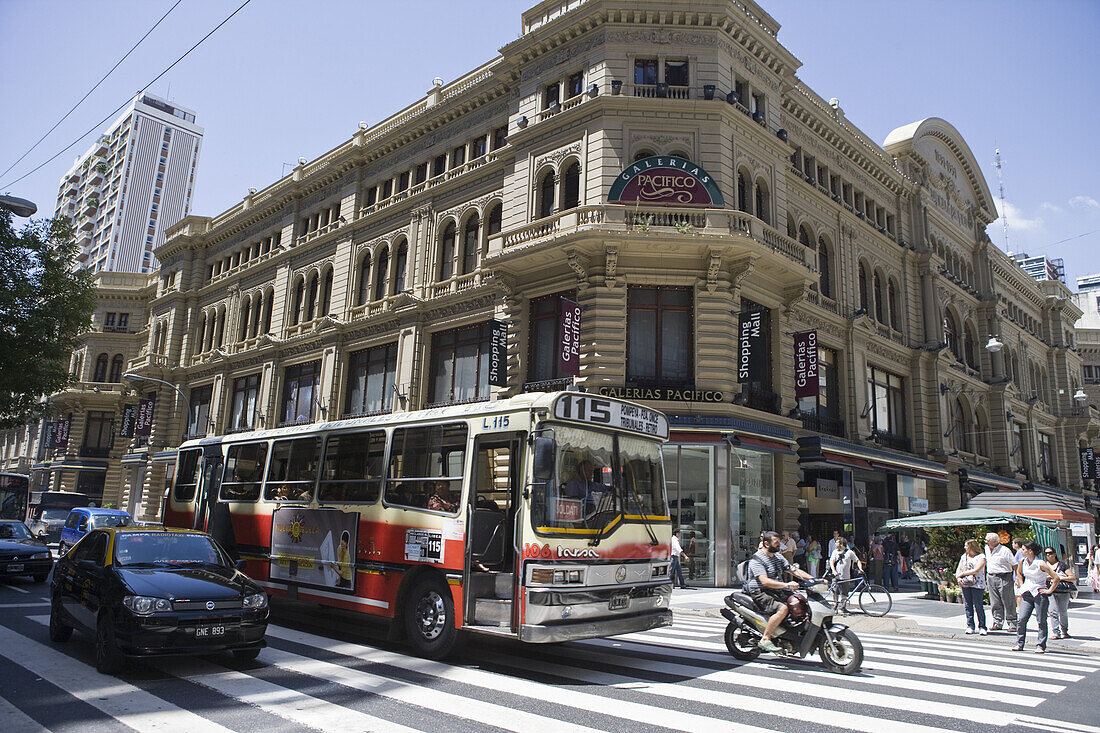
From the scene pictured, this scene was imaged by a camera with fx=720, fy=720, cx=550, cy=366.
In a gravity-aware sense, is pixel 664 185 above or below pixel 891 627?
above

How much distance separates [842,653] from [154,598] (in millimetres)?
8328

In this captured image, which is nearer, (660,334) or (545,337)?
(660,334)

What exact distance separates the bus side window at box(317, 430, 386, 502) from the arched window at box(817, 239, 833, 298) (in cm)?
2337

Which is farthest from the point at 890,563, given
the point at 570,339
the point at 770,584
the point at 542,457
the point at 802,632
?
the point at 542,457

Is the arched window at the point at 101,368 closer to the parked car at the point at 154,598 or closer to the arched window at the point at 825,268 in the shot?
the arched window at the point at 825,268

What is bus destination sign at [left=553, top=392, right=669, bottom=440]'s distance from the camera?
9516mm

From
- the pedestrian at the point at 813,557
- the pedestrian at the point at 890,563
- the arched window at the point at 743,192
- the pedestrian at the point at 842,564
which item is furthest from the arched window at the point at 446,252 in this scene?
the pedestrian at the point at 890,563

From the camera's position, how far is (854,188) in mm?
33594

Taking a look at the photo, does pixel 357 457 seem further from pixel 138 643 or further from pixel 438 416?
pixel 138 643

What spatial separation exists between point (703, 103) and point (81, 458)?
5246cm

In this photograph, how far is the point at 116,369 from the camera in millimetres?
57188

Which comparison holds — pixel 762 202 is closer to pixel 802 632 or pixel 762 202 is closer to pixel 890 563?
pixel 890 563

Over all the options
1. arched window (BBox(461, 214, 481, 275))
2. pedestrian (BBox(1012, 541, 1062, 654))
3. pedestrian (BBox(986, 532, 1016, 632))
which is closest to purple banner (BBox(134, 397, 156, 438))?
arched window (BBox(461, 214, 481, 275))

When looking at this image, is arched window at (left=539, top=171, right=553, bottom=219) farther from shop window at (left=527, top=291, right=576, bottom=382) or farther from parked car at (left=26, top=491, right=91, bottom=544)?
parked car at (left=26, top=491, right=91, bottom=544)
